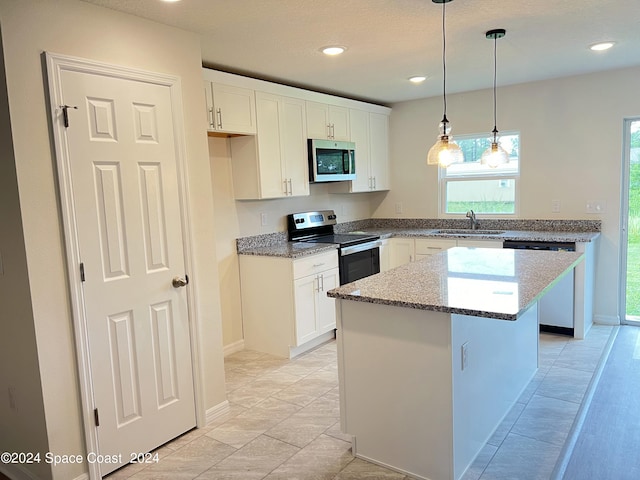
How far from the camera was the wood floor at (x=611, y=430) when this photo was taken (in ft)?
7.59

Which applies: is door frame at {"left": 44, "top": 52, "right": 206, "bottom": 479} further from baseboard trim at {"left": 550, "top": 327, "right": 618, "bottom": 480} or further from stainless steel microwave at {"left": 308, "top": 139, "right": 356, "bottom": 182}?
baseboard trim at {"left": 550, "top": 327, "right": 618, "bottom": 480}

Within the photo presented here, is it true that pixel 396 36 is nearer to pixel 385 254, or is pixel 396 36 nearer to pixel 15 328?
pixel 385 254

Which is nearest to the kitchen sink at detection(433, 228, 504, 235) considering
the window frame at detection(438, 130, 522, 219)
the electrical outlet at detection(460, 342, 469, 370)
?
the window frame at detection(438, 130, 522, 219)

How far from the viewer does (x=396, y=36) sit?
299 centimetres

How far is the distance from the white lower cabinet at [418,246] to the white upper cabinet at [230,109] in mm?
2064

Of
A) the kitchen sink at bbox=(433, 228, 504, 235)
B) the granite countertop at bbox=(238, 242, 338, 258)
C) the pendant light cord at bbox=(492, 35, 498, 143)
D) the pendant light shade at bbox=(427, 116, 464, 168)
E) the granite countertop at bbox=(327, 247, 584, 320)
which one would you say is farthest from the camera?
the kitchen sink at bbox=(433, 228, 504, 235)

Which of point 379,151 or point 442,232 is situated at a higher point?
point 379,151

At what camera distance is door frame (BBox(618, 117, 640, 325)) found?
431cm

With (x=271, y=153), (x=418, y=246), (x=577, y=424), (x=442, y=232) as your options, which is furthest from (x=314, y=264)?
(x=577, y=424)

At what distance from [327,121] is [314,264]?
1.50 metres

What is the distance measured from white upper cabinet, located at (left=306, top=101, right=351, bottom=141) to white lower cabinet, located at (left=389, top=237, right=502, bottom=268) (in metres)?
1.25

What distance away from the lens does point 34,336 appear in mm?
2137

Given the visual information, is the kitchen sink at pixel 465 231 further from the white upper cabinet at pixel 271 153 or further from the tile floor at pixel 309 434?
the white upper cabinet at pixel 271 153

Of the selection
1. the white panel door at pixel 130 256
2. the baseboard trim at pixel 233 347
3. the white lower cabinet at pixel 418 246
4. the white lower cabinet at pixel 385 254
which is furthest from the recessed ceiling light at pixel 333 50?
the baseboard trim at pixel 233 347
